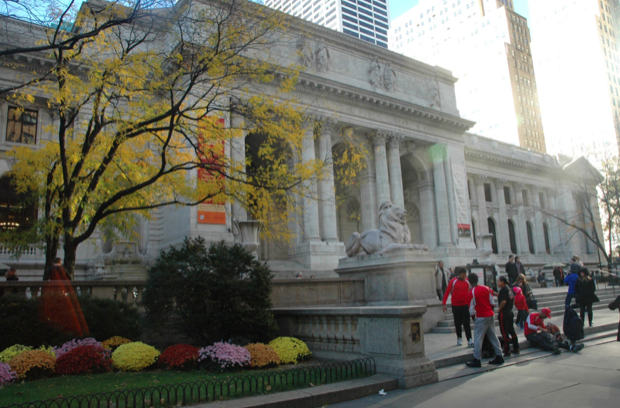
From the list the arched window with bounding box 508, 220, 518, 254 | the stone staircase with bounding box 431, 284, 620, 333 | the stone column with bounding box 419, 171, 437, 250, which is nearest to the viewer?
the stone staircase with bounding box 431, 284, 620, 333

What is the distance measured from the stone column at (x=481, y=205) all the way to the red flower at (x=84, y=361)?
152 ft

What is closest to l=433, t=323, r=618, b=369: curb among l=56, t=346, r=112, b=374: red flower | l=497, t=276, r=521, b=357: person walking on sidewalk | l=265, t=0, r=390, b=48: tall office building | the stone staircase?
l=497, t=276, r=521, b=357: person walking on sidewalk

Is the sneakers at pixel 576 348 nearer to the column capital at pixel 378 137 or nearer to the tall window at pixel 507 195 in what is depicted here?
the column capital at pixel 378 137

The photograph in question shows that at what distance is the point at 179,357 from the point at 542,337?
8032mm

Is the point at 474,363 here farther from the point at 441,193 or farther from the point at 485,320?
the point at 441,193

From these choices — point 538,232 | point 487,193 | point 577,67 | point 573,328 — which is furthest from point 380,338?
point 577,67

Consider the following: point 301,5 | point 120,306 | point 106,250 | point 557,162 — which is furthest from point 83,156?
point 301,5

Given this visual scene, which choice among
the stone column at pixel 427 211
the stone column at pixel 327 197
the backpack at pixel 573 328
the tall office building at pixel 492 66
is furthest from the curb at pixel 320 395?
the tall office building at pixel 492 66

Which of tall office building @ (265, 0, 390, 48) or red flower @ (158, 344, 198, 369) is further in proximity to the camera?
tall office building @ (265, 0, 390, 48)

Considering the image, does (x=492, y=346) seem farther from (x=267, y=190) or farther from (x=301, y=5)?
(x=301, y=5)

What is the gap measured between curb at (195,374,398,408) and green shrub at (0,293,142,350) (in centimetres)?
463

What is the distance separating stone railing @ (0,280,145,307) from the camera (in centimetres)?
992

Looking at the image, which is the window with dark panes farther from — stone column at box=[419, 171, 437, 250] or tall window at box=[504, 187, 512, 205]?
tall window at box=[504, 187, 512, 205]

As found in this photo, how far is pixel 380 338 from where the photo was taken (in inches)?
323
